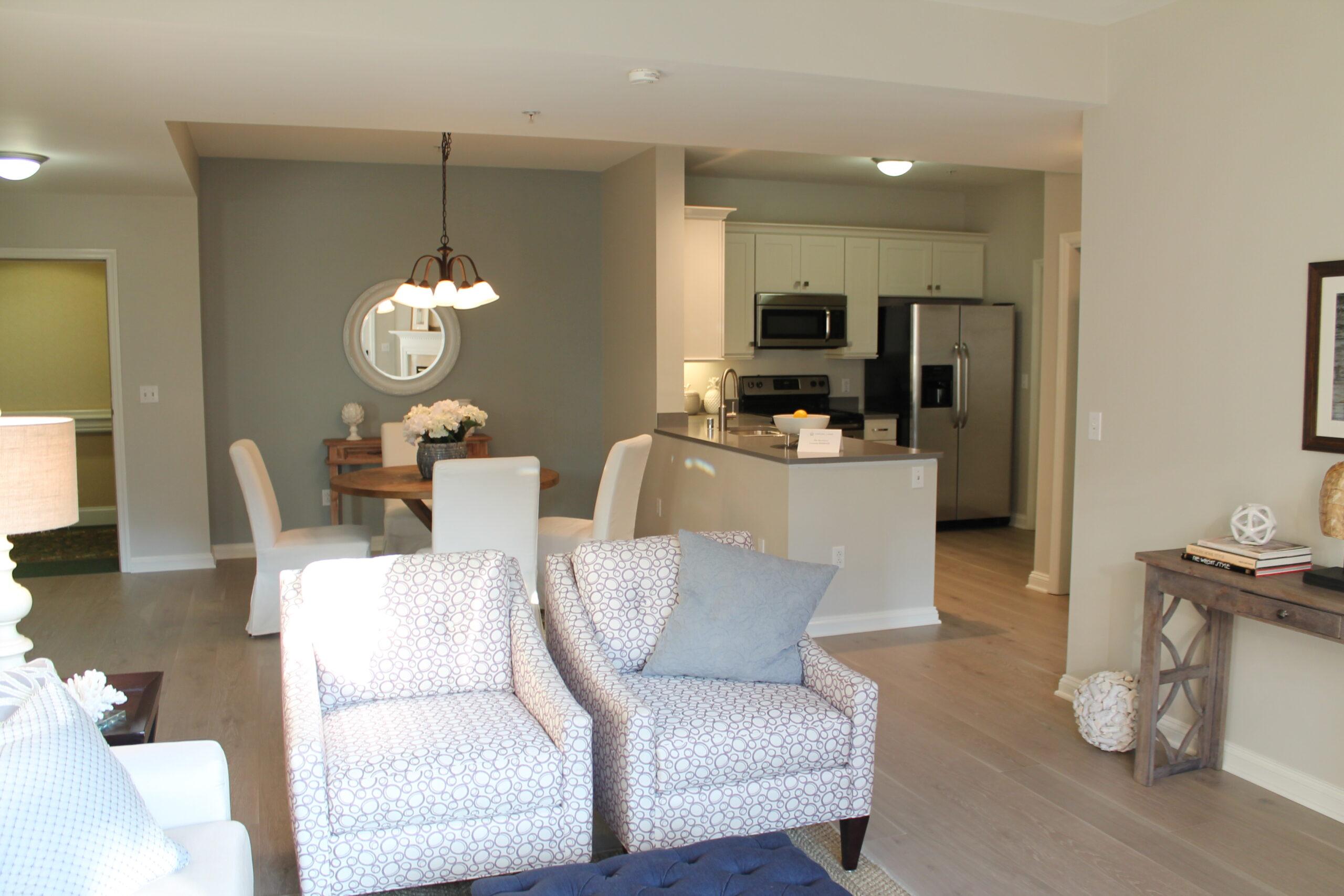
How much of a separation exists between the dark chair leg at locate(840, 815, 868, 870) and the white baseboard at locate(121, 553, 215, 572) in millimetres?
4804

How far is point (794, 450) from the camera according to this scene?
15.9 feet

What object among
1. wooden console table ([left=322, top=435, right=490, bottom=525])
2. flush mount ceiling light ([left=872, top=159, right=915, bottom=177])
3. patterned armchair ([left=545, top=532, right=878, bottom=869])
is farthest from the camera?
wooden console table ([left=322, top=435, right=490, bottom=525])

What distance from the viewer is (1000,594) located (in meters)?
5.42

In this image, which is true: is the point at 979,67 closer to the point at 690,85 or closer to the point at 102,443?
the point at 690,85

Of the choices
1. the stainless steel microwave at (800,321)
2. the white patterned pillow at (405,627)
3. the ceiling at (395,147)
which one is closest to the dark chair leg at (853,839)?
the white patterned pillow at (405,627)

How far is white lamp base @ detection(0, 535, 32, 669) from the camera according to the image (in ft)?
7.64

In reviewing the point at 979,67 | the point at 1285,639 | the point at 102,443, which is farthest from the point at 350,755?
the point at 102,443

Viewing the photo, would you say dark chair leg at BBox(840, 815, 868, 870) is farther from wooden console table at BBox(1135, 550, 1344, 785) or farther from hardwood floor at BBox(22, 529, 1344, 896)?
wooden console table at BBox(1135, 550, 1344, 785)

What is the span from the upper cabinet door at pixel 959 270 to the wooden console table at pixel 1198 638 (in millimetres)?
4614

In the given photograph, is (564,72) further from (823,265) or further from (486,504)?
(823,265)

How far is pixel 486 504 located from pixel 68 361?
17.5ft

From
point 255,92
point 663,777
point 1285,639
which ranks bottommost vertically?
point 663,777

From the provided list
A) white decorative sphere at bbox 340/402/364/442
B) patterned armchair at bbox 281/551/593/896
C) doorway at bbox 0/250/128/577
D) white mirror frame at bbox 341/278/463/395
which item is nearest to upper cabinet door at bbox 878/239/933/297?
white mirror frame at bbox 341/278/463/395

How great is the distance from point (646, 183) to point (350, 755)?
4486mm
